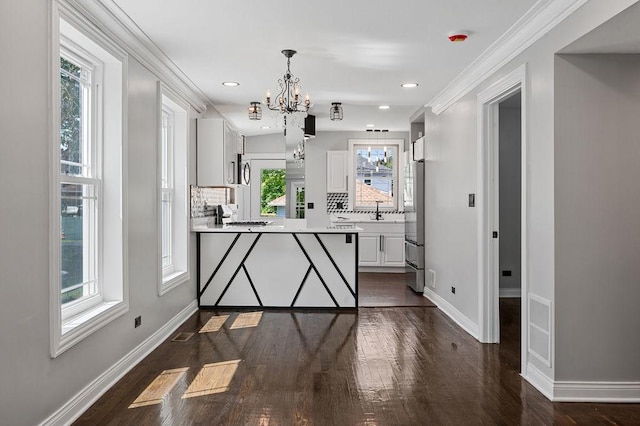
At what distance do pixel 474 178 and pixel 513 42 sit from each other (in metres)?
Result: 1.36

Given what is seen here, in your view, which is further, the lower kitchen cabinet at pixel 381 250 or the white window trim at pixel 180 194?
the lower kitchen cabinet at pixel 381 250

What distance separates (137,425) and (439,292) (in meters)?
4.19

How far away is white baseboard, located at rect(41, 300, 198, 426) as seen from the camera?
2.74 m

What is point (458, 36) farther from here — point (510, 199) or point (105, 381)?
point (510, 199)

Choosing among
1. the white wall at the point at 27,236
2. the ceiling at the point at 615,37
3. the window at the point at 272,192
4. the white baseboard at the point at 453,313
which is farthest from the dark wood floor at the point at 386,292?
the white wall at the point at 27,236

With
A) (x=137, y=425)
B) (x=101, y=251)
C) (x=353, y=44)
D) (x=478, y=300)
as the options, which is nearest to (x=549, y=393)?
(x=478, y=300)

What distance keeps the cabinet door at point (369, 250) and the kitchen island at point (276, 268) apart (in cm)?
Result: 282

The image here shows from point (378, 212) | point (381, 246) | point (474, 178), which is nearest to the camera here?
point (474, 178)

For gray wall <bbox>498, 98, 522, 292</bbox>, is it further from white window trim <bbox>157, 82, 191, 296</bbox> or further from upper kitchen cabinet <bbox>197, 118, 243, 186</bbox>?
white window trim <bbox>157, 82, 191, 296</bbox>

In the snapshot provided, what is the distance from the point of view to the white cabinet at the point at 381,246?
871cm

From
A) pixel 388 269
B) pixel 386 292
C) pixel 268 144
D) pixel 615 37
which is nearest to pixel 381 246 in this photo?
pixel 388 269

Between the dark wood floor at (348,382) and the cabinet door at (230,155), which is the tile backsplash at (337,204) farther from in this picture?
the dark wood floor at (348,382)

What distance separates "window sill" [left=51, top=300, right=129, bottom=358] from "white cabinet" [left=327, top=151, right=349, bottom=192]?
19.2ft

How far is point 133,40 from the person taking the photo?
3.78 meters
